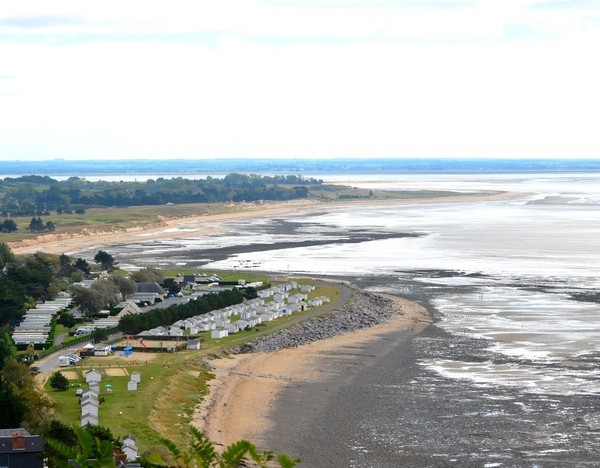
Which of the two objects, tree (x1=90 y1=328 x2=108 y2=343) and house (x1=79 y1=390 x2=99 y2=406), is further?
tree (x1=90 y1=328 x2=108 y2=343)

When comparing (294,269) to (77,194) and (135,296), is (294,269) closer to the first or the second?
(135,296)

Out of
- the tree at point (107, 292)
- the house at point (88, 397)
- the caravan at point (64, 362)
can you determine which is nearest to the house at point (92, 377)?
the house at point (88, 397)

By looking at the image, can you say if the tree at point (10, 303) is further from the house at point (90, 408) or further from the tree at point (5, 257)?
the house at point (90, 408)

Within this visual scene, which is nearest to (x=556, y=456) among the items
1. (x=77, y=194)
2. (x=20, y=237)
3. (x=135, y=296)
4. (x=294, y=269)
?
(x=135, y=296)

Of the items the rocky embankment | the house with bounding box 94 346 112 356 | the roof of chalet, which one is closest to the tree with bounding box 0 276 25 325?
the roof of chalet

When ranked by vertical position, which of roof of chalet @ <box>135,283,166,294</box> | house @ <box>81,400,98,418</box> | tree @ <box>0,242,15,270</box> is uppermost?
house @ <box>81,400,98,418</box>

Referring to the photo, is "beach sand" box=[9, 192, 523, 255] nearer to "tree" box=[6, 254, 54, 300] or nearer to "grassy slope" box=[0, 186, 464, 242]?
"grassy slope" box=[0, 186, 464, 242]

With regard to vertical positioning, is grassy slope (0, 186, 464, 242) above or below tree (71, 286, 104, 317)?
below
